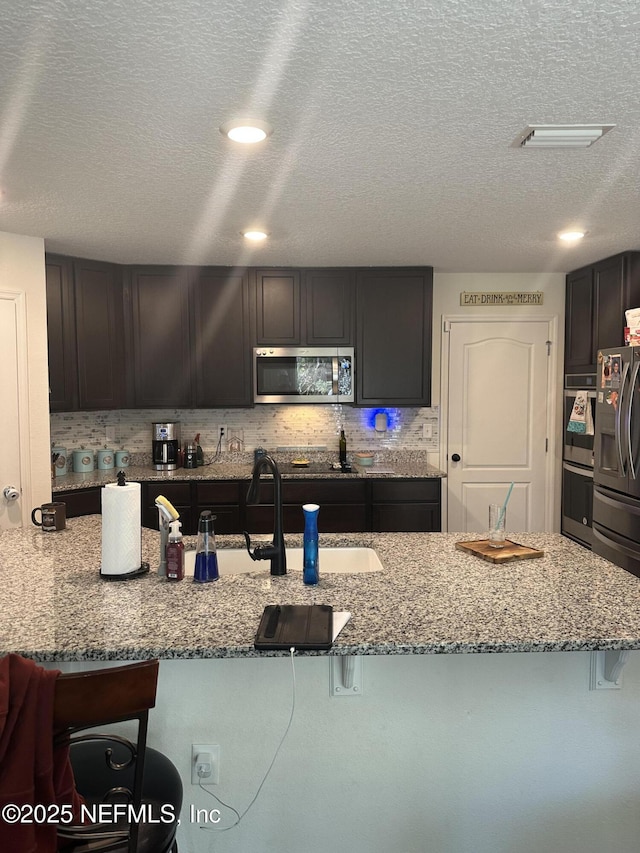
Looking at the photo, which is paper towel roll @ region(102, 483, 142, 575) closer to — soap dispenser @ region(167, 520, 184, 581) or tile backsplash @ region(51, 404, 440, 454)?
soap dispenser @ region(167, 520, 184, 581)

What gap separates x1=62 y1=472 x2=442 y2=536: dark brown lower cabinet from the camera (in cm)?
430

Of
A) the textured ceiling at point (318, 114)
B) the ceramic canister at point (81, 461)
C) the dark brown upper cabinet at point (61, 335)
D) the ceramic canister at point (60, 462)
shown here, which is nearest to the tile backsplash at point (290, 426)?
the ceramic canister at point (81, 461)

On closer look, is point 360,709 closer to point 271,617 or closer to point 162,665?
point 271,617

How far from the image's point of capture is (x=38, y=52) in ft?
5.26

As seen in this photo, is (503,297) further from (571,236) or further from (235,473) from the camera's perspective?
(235,473)

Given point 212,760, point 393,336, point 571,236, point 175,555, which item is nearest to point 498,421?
point 393,336

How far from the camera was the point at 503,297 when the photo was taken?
192 inches

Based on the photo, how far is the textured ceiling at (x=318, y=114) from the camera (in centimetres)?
148

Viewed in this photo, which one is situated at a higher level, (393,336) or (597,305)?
(597,305)

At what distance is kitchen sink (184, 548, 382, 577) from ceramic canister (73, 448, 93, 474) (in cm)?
240

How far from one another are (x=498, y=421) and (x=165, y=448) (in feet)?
8.50

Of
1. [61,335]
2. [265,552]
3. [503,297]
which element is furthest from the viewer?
[503,297]

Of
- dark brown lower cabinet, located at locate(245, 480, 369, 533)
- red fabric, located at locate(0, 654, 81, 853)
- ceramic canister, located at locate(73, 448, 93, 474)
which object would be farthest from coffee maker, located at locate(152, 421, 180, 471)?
red fabric, located at locate(0, 654, 81, 853)

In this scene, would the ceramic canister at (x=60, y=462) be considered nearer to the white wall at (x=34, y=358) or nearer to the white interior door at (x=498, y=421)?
the white wall at (x=34, y=358)
